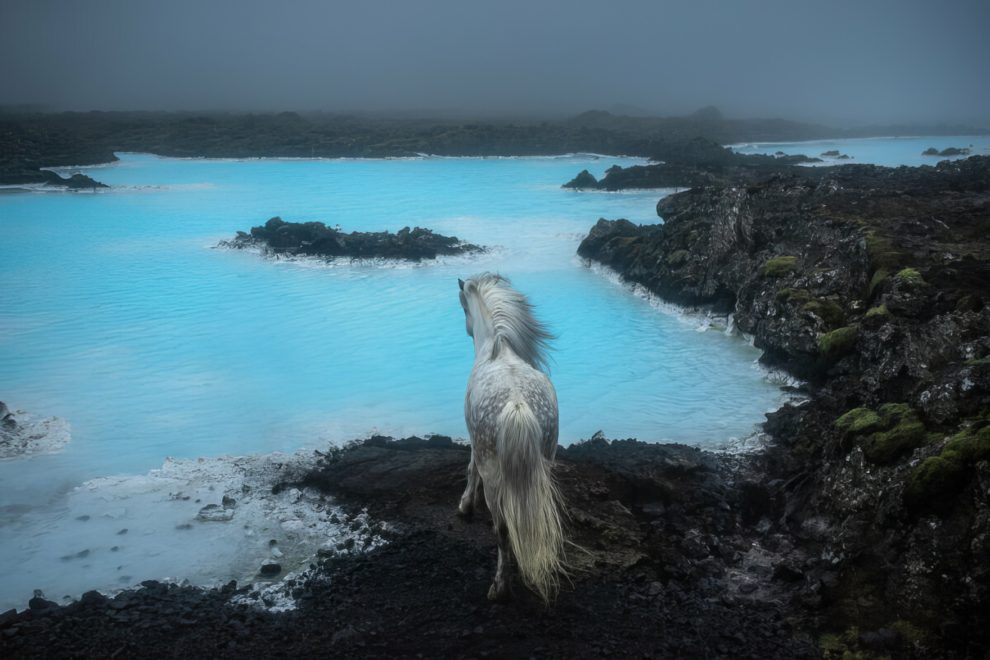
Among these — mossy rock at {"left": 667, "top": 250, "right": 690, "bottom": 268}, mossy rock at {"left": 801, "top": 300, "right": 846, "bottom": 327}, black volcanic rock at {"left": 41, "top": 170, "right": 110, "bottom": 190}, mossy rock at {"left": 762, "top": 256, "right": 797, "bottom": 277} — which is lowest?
mossy rock at {"left": 801, "top": 300, "right": 846, "bottom": 327}

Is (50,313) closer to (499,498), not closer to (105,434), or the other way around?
(105,434)

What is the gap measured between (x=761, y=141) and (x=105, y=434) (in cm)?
5782

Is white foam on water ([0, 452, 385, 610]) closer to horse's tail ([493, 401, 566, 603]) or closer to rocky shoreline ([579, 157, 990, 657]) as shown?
horse's tail ([493, 401, 566, 603])

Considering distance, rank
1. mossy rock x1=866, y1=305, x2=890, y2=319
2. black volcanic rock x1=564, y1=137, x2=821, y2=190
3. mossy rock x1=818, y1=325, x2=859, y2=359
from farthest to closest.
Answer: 1. black volcanic rock x1=564, y1=137, x2=821, y2=190
2. mossy rock x1=818, y1=325, x2=859, y2=359
3. mossy rock x1=866, y1=305, x2=890, y2=319

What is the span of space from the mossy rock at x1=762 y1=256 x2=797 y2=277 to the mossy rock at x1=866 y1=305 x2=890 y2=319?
3.13 metres

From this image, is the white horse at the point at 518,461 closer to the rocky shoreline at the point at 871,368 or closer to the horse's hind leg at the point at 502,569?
the horse's hind leg at the point at 502,569

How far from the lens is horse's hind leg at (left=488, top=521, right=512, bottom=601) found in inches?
193

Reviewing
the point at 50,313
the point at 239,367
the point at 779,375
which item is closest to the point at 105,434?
the point at 239,367

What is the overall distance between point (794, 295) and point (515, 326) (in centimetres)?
642

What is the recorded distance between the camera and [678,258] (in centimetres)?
1509

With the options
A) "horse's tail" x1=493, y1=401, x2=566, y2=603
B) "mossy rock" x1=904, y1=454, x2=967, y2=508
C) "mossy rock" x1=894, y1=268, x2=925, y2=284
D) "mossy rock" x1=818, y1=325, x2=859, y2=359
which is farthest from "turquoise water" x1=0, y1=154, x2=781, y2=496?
"horse's tail" x1=493, y1=401, x2=566, y2=603

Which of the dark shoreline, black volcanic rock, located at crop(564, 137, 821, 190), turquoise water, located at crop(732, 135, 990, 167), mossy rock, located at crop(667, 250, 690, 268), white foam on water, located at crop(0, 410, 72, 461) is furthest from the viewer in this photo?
the dark shoreline

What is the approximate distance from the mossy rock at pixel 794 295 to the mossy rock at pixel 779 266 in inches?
40.3

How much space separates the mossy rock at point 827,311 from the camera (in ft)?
31.2
